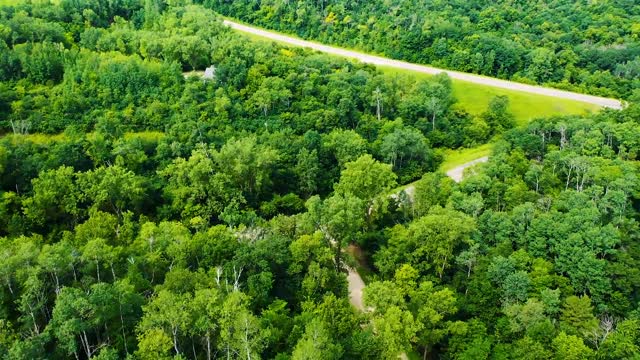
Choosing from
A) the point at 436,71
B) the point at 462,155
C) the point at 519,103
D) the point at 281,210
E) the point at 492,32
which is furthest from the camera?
the point at 492,32

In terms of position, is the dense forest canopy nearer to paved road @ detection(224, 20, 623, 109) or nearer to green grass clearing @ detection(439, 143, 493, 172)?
paved road @ detection(224, 20, 623, 109)

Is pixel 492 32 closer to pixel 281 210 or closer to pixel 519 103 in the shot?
pixel 519 103

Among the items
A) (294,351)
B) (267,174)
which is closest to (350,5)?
(267,174)

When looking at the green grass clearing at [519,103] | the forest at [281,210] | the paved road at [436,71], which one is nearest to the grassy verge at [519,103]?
the green grass clearing at [519,103]

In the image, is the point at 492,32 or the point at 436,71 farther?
the point at 492,32

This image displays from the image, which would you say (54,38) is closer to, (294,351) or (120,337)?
(120,337)

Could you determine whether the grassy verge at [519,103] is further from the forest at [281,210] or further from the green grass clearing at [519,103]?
the forest at [281,210]

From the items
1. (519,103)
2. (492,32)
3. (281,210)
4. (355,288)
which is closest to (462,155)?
(519,103)
